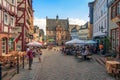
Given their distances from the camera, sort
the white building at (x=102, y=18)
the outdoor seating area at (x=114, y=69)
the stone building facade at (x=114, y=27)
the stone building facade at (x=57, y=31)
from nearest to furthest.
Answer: the outdoor seating area at (x=114, y=69) → the stone building facade at (x=114, y=27) → the white building at (x=102, y=18) → the stone building facade at (x=57, y=31)

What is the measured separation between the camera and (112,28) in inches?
1088

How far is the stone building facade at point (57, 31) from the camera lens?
351 feet

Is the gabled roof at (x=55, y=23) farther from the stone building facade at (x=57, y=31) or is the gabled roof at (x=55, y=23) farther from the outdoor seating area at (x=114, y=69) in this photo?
the outdoor seating area at (x=114, y=69)

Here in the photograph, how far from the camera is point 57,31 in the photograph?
108 m

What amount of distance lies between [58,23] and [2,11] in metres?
89.2

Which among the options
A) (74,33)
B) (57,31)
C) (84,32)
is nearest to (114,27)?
(84,32)

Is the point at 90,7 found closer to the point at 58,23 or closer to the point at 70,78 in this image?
the point at 70,78

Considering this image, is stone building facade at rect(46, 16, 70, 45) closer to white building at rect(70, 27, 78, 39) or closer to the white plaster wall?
white building at rect(70, 27, 78, 39)

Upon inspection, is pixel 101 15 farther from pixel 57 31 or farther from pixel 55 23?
pixel 55 23

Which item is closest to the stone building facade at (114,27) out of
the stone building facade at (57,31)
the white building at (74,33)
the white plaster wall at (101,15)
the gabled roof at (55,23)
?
the white plaster wall at (101,15)

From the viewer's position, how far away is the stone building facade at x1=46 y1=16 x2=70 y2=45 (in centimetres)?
10712

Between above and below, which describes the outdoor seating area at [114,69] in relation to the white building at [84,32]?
below

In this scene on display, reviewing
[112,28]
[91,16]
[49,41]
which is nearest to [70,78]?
[112,28]

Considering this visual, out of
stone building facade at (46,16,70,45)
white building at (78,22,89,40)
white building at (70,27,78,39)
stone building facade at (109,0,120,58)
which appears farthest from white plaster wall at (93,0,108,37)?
stone building facade at (46,16,70,45)
